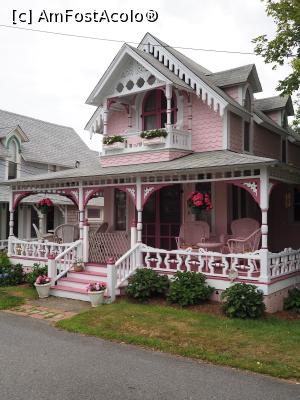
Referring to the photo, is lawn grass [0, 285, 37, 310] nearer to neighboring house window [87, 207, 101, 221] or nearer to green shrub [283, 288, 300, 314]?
green shrub [283, 288, 300, 314]

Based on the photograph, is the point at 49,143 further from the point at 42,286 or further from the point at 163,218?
the point at 42,286

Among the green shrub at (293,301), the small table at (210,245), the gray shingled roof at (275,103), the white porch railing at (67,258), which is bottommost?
the green shrub at (293,301)

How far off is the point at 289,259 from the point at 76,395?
26.1 ft

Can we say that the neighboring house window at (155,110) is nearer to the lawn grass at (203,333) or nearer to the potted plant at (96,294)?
the potted plant at (96,294)

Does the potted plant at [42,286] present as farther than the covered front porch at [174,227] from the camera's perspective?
Yes

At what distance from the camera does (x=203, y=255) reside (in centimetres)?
1102

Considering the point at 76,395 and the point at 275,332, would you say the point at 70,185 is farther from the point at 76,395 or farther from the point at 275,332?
the point at 76,395

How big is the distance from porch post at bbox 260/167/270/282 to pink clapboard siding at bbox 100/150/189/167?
12.7ft

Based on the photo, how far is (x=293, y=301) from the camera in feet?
35.0

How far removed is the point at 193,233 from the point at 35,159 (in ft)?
46.7

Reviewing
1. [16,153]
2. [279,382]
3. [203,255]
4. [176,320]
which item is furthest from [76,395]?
[16,153]

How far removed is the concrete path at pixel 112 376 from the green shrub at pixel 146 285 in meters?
3.01

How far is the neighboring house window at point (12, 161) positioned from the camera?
23.1 m

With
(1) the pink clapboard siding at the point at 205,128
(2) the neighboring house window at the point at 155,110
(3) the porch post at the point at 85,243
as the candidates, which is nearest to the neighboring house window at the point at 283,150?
(1) the pink clapboard siding at the point at 205,128
